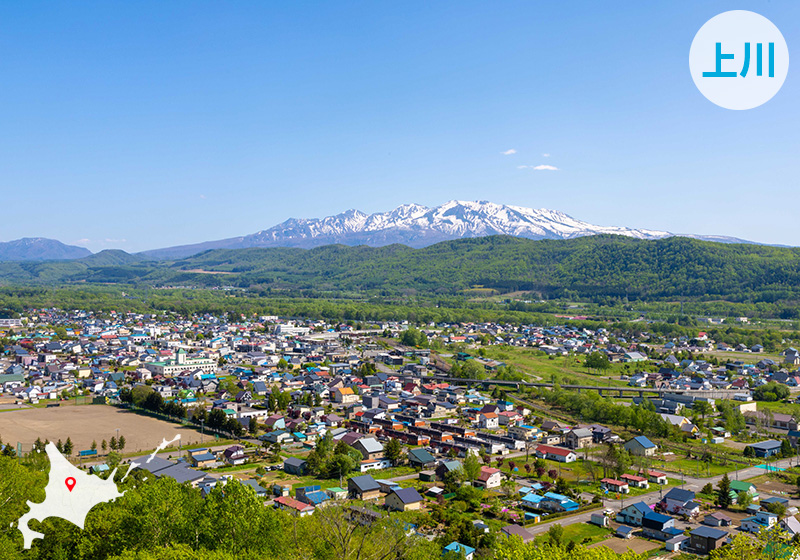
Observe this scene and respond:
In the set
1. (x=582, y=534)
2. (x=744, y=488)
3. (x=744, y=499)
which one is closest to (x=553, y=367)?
(x=744, y=488)

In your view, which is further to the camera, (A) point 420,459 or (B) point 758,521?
(A) point 420,459

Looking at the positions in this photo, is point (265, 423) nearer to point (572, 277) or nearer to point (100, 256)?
point (572, 277)

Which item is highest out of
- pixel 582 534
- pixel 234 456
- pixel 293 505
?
pixel 293 505

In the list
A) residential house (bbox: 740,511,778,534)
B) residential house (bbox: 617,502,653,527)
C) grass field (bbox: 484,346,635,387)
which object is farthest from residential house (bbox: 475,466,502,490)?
grass field (bbox: 484,346,635,387)

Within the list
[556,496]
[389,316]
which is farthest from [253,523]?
[389,316]

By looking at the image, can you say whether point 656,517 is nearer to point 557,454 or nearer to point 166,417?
point 557,454

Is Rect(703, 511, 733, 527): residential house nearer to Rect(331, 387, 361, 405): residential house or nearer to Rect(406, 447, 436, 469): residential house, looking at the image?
Rect(406, 447, 436, 469): residential house
